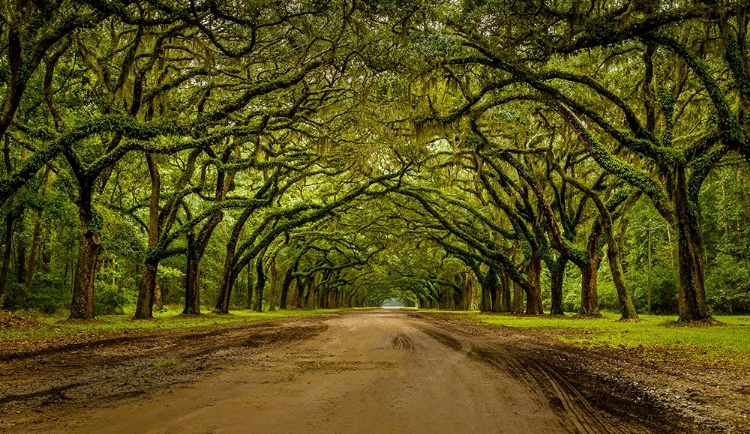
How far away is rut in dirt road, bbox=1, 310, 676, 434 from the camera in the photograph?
12.5 feet

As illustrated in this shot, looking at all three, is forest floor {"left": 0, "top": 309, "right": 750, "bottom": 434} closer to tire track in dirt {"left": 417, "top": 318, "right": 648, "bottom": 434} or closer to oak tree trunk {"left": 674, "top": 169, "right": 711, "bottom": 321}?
tire track in dirt {"left": 417, "top": 318, "right": 648, "bottom": 434}

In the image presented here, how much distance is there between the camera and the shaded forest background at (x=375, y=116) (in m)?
11.8

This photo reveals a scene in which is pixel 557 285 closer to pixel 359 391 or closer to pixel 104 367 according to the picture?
pixel 359 391

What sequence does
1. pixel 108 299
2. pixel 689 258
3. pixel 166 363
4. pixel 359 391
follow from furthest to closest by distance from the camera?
pixel 108 299 → pixel 689 258 → pixel 166 363 → pixel 359 391

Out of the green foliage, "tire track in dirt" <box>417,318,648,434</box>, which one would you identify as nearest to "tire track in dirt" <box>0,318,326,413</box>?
"tire track in dirt" <box>417,318,648,434</box>

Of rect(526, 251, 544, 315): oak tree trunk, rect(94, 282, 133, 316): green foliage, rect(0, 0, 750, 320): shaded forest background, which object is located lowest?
rect(94, 282, 133, 316): green foliage

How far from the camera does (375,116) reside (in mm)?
18734

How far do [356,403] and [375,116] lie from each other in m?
15.2

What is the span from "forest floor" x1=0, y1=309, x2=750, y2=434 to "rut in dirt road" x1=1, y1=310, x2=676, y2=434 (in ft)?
0.04

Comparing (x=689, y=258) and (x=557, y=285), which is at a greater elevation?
(x=689, y=258)

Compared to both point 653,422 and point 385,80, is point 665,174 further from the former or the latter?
point 653,422

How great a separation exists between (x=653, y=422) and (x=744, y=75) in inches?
427

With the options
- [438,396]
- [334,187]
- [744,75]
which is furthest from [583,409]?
[334,187]

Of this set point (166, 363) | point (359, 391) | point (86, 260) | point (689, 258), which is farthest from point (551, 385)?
point (86, 260)
